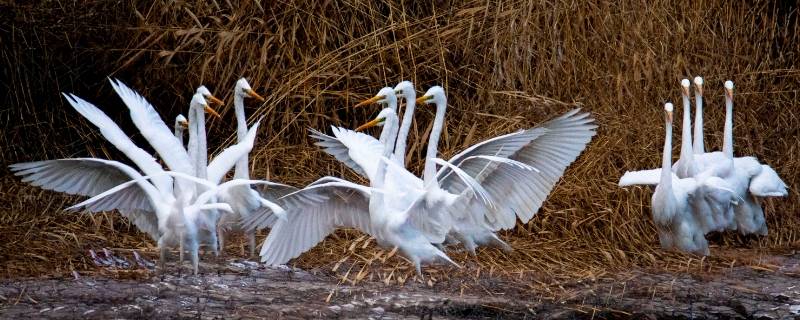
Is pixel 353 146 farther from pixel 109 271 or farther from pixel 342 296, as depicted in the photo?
pixel 109 271

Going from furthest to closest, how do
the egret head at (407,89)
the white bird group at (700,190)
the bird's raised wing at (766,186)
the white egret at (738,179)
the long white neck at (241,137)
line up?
the bird's raised wing at (766,186)
the white egret at (738,179)
the white bird group at (700,190)
the long white neck at (241,137)
the egret head at (407,89)

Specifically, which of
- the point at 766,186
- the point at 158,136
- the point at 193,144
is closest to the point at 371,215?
the point at 193,144

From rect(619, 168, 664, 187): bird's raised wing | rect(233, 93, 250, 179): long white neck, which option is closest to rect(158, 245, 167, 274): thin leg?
rect(233, 93, 250, 179): long white neck

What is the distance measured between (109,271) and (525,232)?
95.2 inches

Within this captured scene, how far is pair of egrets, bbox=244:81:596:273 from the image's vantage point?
6.18 m

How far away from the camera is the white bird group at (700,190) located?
7.09 m

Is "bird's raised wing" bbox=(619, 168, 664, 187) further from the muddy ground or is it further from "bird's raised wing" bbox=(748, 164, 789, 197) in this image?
"bird's raised wing" bbox=(748, 164, 789, 197)

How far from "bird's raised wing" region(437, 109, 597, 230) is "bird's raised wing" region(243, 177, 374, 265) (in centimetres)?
48

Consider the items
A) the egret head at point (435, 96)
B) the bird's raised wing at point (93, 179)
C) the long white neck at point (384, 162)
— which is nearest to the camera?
the bird's raised wing at point (93, 179)

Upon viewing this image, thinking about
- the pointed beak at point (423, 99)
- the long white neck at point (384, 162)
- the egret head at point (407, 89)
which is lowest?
the long white neck at point (384, 162)

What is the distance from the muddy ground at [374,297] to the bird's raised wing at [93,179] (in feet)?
1.35

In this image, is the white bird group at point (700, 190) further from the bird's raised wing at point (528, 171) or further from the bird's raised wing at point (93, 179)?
the bird's raised wing at point (93, 179)

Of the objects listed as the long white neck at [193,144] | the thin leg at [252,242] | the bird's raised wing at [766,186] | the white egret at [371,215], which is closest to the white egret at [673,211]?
the bird's raised wing at [766,186]

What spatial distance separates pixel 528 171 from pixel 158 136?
190cm
